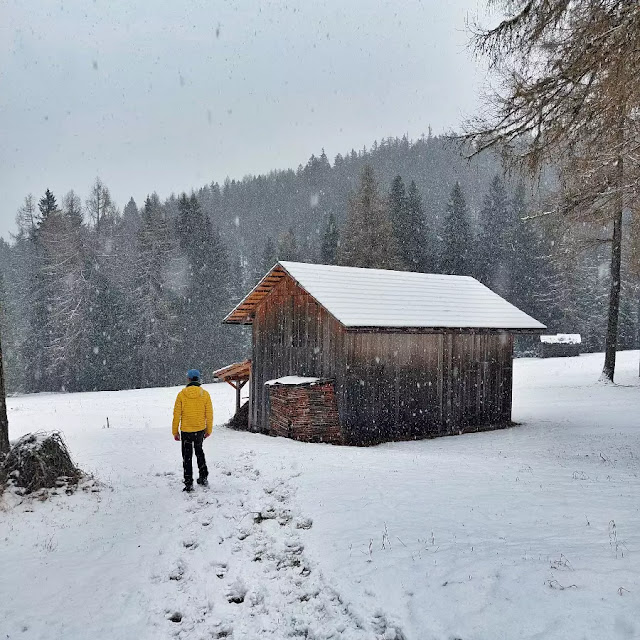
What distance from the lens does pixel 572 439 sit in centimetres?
1437

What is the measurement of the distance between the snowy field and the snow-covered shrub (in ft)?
1.44

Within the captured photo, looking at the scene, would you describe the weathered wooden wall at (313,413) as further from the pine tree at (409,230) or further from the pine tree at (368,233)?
the pine tree at (409,230)

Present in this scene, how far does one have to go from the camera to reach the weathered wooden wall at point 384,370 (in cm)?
1552

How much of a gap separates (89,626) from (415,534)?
364 cm

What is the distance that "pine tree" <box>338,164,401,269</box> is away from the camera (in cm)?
4203

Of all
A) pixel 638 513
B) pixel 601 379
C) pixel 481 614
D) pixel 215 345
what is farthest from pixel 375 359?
pixel 215 345

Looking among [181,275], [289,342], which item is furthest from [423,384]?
[181,275]

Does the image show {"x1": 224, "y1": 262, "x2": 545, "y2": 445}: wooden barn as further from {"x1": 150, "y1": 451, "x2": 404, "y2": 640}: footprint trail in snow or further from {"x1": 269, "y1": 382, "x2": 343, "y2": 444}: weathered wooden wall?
{"x1": 150, "y1": 451, "x2": 404, "y2": 640}: footprint trail in snow

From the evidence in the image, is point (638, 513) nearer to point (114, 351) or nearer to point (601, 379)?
point (601, 379)

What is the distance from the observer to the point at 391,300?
17.6 metres

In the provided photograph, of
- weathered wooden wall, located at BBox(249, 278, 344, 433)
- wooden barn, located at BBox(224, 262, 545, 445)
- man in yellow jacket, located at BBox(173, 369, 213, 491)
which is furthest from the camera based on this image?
weathered wooden wall, located at BBox(249, 278, 344, 433)

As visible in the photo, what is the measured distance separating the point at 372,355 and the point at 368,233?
91.8ft

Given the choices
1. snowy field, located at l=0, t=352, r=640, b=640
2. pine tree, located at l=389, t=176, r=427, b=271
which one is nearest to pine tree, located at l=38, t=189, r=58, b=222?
pine tree, located at l=389, t=176, r=427, b=271

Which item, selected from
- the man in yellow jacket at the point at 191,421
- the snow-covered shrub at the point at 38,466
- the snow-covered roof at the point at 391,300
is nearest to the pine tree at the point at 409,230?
the snow-covered roof at the point at 391,300
